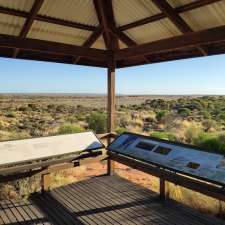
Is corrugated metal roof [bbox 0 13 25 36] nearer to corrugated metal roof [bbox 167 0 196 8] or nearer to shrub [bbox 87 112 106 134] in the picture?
corrugated metal roof [bbox 167 0 196 8]

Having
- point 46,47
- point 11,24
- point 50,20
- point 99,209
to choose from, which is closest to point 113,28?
point 50,20

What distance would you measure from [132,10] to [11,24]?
2491 mm

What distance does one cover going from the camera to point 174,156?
595 cm

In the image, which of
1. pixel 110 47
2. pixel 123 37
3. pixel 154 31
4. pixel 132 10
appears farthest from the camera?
pixel 110 47

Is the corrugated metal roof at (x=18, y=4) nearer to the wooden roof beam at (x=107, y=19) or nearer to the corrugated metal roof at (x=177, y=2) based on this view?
the wooden roof beam at (x=107, y=19)

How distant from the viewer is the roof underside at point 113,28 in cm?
570

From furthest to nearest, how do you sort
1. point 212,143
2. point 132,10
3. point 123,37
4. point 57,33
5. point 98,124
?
point 98,124
point 212,143
point 123,37
point 57,33
point 132,10

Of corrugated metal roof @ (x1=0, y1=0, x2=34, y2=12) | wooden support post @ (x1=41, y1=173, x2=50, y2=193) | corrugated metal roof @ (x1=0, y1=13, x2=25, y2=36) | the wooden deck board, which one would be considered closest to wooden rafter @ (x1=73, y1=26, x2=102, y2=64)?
corrugated metal roof @ (x1=0, y1=13, x2=25, y2=36)

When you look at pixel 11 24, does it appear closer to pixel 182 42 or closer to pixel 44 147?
pixel 44 147

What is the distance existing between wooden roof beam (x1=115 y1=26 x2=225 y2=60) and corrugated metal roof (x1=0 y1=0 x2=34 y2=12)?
2.34 m

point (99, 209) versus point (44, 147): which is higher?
point (44, 147)

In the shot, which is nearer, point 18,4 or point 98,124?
point 18,4

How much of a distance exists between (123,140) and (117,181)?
1.04m

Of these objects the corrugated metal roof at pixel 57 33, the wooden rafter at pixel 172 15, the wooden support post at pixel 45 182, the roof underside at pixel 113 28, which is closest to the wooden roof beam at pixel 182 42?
the roof underside at pixel 113 28
